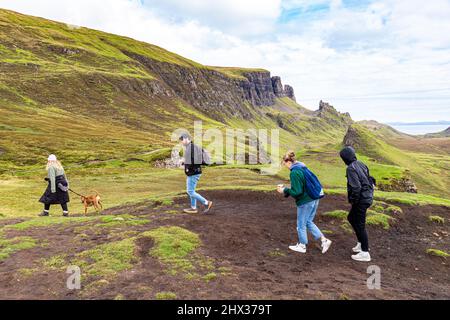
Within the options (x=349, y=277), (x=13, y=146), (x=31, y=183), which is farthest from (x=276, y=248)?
(x=13, y=146)

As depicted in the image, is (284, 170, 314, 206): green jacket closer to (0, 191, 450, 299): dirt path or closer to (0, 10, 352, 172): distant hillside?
(0, 191, 450, 299): dirt path

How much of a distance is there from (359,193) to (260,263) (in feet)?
15.2

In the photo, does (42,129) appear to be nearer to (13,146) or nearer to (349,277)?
(13,146)

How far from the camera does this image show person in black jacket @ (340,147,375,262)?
13.0 metres

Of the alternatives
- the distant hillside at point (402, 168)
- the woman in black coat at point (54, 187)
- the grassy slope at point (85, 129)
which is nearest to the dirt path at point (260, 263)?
the woman in black coat at point (54, 187)

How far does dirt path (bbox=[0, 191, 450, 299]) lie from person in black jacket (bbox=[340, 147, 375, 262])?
1.02 meters

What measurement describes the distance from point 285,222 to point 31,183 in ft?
123

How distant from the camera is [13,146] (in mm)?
69688

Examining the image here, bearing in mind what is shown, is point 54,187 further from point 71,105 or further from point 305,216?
point 71,105

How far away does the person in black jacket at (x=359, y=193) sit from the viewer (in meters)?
13.0

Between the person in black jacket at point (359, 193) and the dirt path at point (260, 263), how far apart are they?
3.36 ft

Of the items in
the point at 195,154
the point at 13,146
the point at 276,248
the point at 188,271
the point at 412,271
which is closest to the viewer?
the point at 188,271

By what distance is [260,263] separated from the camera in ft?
40.8

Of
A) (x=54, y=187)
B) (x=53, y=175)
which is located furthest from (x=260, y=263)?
(x=53, y=175)
